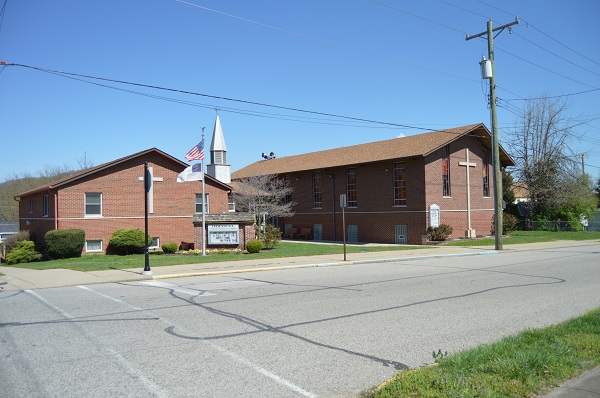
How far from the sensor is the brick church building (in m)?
26.4

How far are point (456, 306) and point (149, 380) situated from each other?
6.62m

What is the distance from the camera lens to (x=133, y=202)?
93.0ft

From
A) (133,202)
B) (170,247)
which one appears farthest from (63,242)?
(170,247)

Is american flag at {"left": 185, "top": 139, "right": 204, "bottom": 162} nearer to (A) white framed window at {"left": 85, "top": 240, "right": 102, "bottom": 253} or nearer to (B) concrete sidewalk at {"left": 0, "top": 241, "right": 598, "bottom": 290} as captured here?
(B) concrete sidewalk at {"left": 0, "top": 241, "right": 598, "bottom": 290}

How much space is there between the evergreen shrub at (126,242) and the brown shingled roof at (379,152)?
16.3 meters

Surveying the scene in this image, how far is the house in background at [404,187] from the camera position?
32.9m

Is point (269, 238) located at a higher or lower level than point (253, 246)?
higher

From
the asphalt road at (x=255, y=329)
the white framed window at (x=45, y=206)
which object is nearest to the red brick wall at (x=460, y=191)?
the asphalt road at (x=255, y=329)

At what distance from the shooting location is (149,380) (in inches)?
222

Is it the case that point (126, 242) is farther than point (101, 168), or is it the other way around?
point (101, 168)

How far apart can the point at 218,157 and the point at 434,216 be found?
2254cm

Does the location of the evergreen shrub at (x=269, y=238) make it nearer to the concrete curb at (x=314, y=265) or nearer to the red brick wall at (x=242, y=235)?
the red brick wall at (x=242, y=235)

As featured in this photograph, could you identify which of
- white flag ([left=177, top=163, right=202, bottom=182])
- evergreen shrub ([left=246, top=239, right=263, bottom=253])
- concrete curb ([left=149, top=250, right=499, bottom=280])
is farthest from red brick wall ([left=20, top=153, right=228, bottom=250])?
concrete curb ([left=149, top=250, right=499, bottom=280])

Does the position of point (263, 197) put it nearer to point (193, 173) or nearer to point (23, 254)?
point (193, 173)
